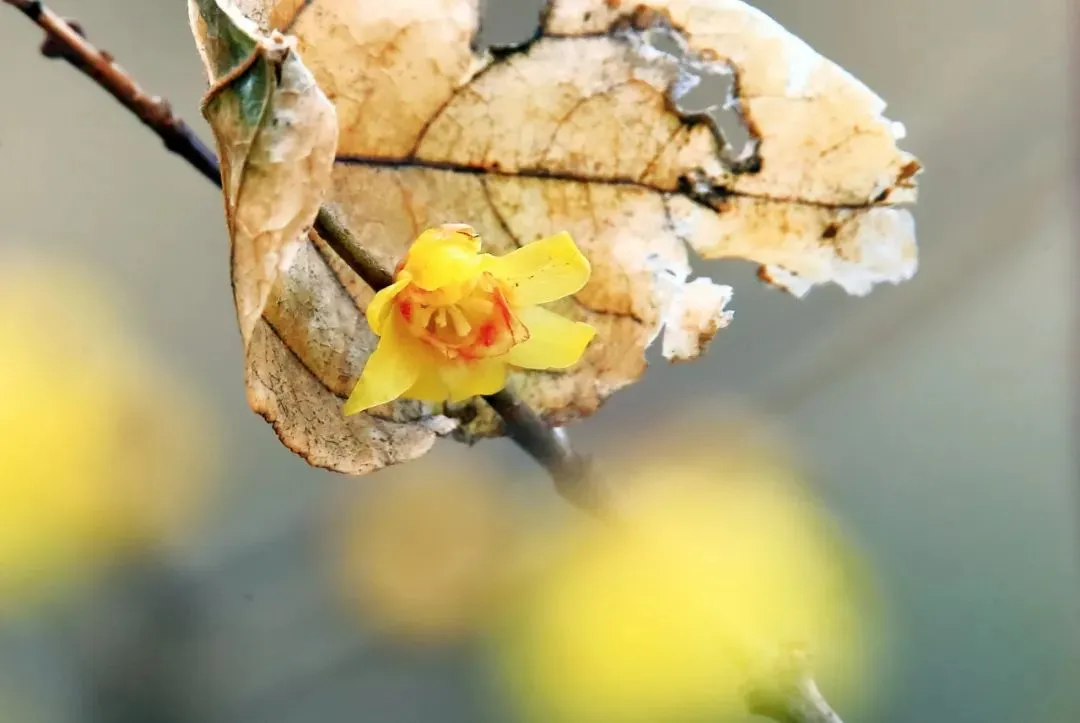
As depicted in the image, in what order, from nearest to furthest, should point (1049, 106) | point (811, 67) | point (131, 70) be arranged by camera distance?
point (811, 67), point (131, 70), point (1049, 106)

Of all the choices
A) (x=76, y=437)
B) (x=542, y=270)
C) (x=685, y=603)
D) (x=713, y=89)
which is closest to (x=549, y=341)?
(x=542, y=270)

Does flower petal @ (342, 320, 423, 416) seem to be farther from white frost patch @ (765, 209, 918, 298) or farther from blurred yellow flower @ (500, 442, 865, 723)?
blurred yellow flower @ (500, 442, 865, 723)

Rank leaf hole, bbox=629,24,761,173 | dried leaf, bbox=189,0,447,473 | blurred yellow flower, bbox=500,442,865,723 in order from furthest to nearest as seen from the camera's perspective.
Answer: blurred yellow flower, bbox=500,442,865,723 < leaf hole, bbox=629,24,761,173 < dried leaf, bbox=189,0,447,473

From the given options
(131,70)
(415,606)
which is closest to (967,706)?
(415,606)

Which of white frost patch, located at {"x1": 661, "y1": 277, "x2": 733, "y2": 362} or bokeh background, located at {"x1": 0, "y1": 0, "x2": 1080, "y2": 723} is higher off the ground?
white frost patch, located at {"x1": 661, "y1": 277, "x2": 733, "y2": 362}

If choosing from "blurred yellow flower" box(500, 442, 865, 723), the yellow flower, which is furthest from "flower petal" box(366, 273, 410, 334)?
"blurred yellow flower" box(500, 442, 865, 723)

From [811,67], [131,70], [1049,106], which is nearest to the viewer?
[811,67]

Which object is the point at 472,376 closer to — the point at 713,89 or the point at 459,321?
the point at 459,321

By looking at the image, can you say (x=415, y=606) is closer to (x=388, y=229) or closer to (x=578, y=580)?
(x=578, y=580)

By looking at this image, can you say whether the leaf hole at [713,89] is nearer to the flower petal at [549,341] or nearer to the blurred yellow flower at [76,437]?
the flower petal at [549,341]
